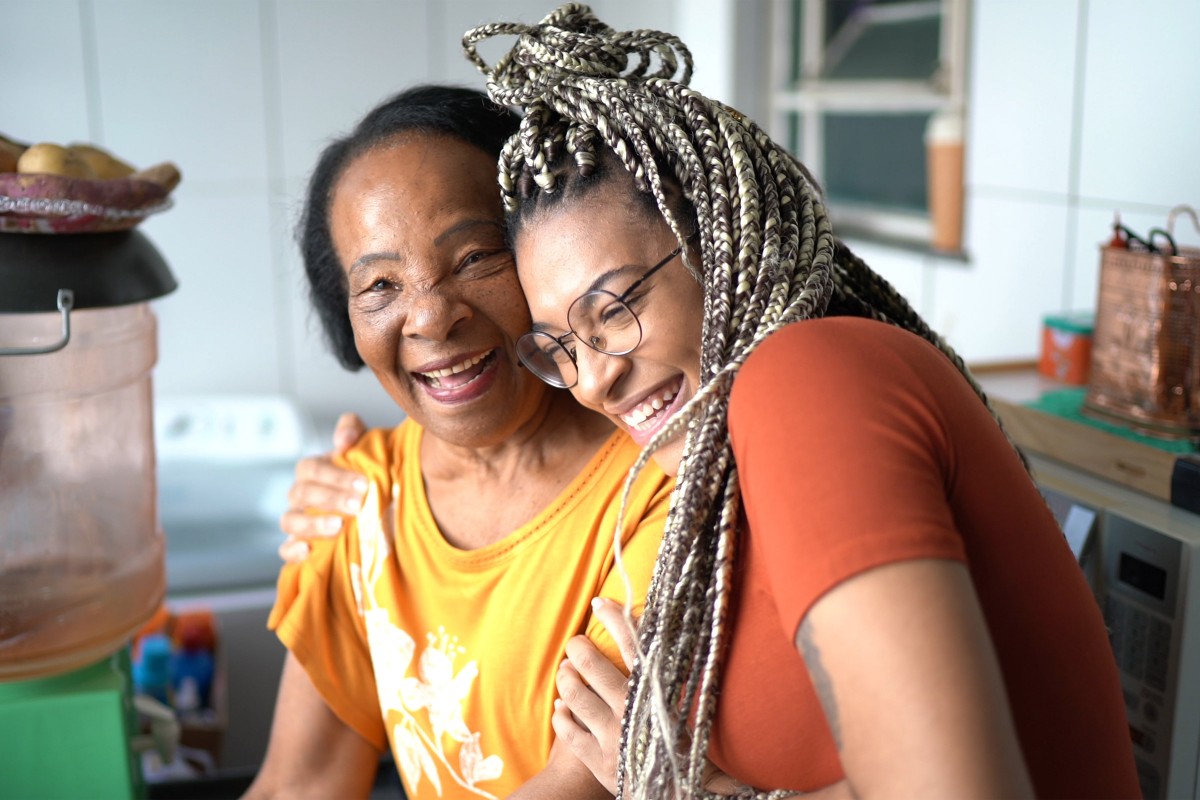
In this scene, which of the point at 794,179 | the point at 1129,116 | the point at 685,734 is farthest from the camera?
the point at 1129,116

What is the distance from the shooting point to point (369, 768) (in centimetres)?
163

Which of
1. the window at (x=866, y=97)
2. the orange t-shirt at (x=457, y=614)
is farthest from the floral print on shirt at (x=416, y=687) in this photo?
the window at (x=866, y=97)

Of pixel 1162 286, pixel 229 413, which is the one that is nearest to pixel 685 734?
pixel 1162 286

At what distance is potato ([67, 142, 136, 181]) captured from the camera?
4.53 feet

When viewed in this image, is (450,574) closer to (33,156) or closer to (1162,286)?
(33,156)

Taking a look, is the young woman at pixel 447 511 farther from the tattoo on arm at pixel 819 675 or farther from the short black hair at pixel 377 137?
the tattoo on arm at pixel 819 675

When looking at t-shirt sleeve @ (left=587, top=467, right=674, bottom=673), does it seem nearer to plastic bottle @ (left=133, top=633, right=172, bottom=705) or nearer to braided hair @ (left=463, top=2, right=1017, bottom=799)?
braided hair @ (left=463, top=2, right=1017, bottom=799)

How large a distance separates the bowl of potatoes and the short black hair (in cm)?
20

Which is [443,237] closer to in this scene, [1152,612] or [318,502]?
[318,502]

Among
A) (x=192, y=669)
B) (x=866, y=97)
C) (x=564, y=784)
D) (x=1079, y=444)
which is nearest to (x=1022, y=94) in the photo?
(x=866, y=97)

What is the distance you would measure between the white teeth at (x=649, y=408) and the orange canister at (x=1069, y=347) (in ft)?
3.16

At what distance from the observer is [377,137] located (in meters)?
1.34

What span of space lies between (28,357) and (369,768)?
30.2 inches

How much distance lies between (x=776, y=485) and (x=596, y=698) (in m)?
0.54
